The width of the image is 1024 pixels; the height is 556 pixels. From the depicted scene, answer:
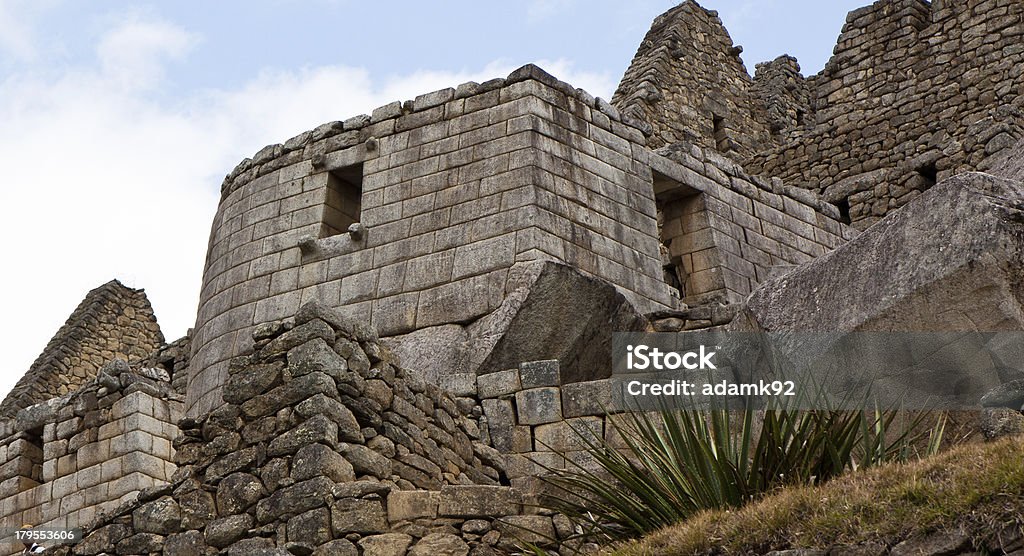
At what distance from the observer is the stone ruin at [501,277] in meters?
8.50

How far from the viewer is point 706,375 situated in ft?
33.9

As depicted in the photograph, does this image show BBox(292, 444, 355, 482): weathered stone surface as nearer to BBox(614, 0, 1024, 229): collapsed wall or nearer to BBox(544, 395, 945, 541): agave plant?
BBox(544, 395, 945, 541): agave plant

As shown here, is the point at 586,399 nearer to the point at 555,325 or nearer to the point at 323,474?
the point at 555,325

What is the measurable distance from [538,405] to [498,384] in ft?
1.18

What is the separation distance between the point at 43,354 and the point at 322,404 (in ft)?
44.9

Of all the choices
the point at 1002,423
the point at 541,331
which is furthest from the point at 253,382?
the point at 1002,423

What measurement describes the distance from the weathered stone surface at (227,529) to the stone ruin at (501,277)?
1 centimetres

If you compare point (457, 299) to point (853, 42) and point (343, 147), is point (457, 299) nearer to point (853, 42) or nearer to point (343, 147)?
point (343, 147)

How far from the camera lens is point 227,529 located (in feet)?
27.5

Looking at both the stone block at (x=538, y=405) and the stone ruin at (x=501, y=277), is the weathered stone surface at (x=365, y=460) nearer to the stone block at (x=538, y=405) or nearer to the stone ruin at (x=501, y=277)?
the stone ruin at (x=501, y=277)

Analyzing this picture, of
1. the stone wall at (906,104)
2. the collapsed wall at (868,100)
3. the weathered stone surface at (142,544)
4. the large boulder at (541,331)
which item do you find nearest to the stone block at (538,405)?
the large boulder at (541,331)

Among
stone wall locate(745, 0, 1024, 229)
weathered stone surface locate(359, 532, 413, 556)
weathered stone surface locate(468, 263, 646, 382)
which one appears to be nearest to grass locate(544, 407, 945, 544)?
weathered stone surface locate(359, 532, 413, 556)

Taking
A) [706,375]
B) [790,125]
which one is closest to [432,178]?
[706,375]

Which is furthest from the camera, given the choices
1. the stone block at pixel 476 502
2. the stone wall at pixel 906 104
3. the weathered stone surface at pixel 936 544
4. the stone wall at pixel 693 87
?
the stone wall at pixel 693 87
